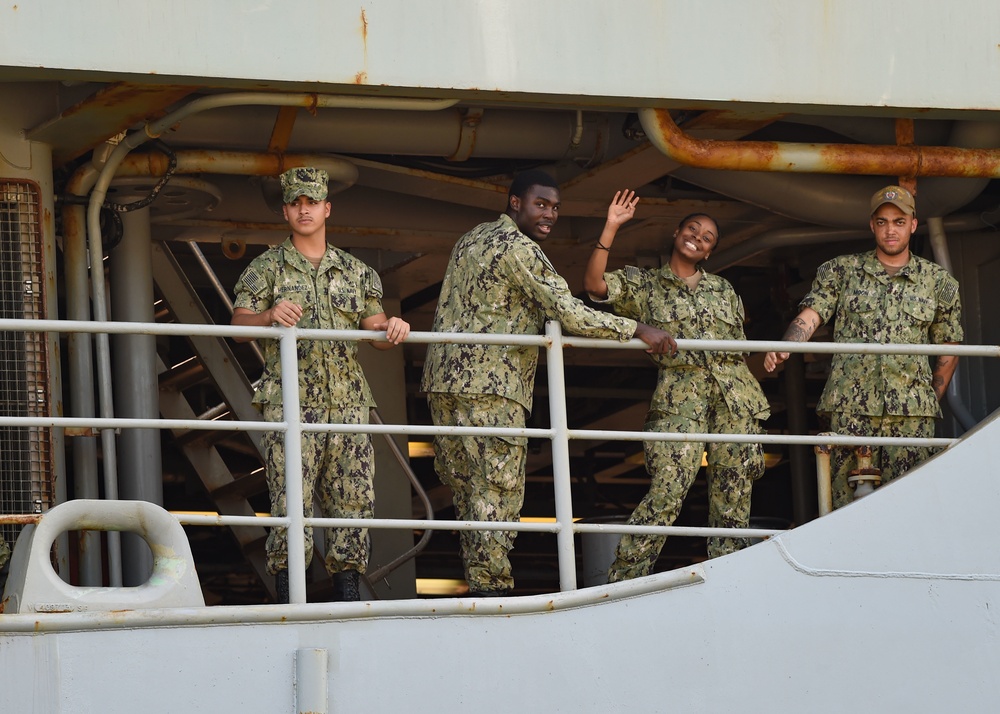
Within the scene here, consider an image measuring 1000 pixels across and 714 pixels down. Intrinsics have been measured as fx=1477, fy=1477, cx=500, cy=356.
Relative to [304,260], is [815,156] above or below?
above

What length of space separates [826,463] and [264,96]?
2359 millimetres

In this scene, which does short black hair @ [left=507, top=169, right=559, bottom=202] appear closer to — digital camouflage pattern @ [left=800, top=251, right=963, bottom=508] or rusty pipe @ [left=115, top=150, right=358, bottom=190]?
digital camouflage pattern @ [left=800, top=251, right=963, bottom=508]

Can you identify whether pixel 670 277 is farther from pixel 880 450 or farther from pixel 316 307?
pixel 316 307

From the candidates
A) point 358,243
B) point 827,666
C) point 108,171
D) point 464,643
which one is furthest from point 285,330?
point 358,243

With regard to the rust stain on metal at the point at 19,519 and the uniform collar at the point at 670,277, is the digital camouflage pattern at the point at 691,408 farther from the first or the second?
the rust stain on metal at the point at 19,519

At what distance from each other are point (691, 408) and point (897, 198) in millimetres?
1145

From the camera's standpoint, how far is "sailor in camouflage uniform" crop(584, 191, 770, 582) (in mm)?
5340

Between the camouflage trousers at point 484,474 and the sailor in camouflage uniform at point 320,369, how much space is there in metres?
0.29

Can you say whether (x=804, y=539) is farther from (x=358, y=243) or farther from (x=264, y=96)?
(x=358, y=243)

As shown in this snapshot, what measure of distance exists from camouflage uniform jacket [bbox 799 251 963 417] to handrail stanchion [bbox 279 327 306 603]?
2.14 metres

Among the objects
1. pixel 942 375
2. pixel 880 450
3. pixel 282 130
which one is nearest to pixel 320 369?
pixel 282 130

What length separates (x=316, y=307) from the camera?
5.20m

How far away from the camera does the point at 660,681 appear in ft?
15.0

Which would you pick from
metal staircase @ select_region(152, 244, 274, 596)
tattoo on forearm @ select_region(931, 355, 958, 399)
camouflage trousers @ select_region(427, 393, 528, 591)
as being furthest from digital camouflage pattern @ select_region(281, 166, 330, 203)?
tattoo on forearm @ select_region(931, 355, 958, 399)
